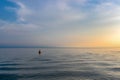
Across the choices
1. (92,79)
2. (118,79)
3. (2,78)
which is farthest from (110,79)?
(2,78)

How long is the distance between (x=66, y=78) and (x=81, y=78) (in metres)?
2.85

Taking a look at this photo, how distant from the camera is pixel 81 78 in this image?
1280 inches

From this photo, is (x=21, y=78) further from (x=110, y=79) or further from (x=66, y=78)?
(x=110, y=79)

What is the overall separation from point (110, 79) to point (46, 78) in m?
11.9

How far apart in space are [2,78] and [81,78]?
1501 centimetres

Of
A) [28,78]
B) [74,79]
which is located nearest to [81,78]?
[74,79]

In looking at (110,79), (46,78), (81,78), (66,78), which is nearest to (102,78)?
(110,79)

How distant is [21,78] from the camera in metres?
32.6

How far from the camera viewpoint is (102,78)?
107 feet

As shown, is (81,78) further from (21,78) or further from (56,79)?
(21,78)

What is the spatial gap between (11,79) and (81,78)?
13049 mm

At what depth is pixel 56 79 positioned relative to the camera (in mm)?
31531

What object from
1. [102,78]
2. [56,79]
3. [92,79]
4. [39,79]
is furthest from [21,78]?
[102,78]

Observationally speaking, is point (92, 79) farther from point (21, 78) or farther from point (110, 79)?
point (21, 78)
